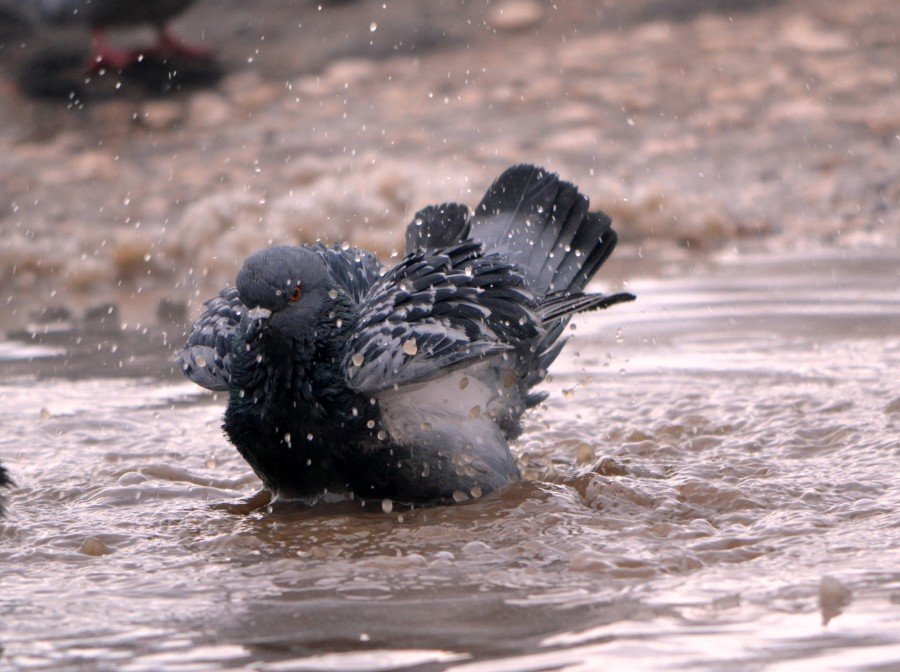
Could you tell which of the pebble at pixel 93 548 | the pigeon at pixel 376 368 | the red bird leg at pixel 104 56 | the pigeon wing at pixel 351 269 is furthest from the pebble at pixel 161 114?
the pebble at pixel 93 548

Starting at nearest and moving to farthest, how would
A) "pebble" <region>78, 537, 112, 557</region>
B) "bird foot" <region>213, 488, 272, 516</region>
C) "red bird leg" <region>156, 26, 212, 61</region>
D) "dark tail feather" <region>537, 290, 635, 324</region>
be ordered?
"pebble" <region>78, 537, 112, 557</region>, "bird foot" <region>213, 488, 272, 516</region>, "dark tail feather" <region>537, 290, 635, 324</region>, "red bird leg" <region>156, 26, 212, 61</region>

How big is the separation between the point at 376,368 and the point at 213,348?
0.81 metres

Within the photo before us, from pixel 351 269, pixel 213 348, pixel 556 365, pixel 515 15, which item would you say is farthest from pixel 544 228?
pixel 515 15

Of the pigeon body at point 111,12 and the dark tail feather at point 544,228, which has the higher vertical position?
the pigeon body at point 111,12

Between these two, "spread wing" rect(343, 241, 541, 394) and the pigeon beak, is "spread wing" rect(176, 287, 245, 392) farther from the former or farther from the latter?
"spread wing" rect(343, 241, 541, 394)

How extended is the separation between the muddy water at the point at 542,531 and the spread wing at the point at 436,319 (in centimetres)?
51

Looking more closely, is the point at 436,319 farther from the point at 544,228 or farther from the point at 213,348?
the point at 544,228

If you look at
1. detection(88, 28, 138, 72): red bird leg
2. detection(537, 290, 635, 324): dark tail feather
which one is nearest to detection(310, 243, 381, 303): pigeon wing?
detection(537, 290, 635, 324): dark tail feather

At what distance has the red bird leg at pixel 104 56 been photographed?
460 inches

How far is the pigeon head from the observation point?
450cm

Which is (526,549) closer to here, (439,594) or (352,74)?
(439,594)

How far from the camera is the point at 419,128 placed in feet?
36.3

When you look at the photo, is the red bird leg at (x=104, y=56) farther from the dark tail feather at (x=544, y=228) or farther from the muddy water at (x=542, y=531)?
the dark tail feather at (x=544, y=228)

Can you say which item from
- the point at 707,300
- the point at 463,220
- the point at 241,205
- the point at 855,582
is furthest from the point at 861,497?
the point at 241,205
